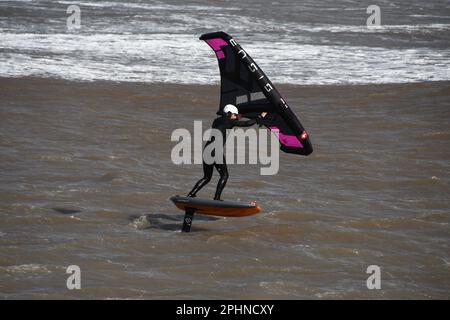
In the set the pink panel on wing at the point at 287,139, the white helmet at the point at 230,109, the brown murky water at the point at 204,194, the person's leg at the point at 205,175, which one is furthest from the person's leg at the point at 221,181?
the pink panel on wing at the point at 287,139

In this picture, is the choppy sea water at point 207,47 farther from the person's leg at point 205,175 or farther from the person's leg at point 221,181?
the person's leg at point 221,181

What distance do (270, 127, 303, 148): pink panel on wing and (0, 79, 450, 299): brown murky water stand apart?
1.32 meters

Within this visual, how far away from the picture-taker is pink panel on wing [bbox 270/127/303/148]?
12891mm

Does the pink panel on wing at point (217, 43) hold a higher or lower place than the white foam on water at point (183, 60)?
higher

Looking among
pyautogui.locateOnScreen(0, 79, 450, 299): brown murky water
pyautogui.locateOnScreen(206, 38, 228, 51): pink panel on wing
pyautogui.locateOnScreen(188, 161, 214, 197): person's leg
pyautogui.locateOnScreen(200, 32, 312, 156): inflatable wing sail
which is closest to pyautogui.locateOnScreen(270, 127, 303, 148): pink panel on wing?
pyautogui.locateOnScreen(200, 32, 312, 156): inflatable wing sail

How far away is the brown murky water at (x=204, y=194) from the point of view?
1148 cm

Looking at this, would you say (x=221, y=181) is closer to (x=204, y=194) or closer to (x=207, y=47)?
(x=204, y=194)

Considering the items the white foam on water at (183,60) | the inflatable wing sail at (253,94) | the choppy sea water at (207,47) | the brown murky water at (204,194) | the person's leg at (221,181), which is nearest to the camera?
the brown murky water at (204,194)

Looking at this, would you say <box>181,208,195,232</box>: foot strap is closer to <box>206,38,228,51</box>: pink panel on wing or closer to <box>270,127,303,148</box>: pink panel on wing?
<box>270,127,303,148</box>: pink panel on wing

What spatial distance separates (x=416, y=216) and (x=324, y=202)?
5.11 feet

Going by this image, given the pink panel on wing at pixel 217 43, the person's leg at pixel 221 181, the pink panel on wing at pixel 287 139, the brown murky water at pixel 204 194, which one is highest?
the pink panel on wing at pixel 217 43

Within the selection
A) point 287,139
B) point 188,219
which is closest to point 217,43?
point 287,139

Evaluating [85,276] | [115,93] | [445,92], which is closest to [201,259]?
[85,276]

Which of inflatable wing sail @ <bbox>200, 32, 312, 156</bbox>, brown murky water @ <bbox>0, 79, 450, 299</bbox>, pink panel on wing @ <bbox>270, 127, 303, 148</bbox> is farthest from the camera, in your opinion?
pink panel on wing @ <bbox>270, 127, 303, 148</bbox>
